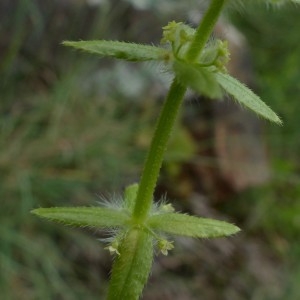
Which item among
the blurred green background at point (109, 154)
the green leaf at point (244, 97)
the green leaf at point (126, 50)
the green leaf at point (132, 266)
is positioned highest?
the green leaf at point (244, 97)

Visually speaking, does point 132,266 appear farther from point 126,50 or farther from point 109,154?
point 109,154

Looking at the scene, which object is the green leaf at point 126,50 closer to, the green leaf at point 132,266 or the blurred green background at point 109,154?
the green leaf at point 132,266

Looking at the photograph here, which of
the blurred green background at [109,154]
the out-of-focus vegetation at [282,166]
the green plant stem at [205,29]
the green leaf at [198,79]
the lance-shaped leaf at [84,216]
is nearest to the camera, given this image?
the green leaf at [198,79]

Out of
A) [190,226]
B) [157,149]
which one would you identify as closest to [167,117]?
[157,149]

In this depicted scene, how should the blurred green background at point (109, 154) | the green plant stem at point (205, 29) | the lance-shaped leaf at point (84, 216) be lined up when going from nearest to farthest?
the green plant stem at point (205, 29) → the lance-shaped leaf at point (84, 216) → the blurred green background at point (109, 154)

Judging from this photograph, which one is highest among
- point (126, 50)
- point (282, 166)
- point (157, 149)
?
point (126, 50)

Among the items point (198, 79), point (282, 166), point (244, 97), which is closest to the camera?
point (198, 79)

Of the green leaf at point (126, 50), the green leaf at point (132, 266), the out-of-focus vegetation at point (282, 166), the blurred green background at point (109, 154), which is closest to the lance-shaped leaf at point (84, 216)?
the green leaf at point (132, 266)
